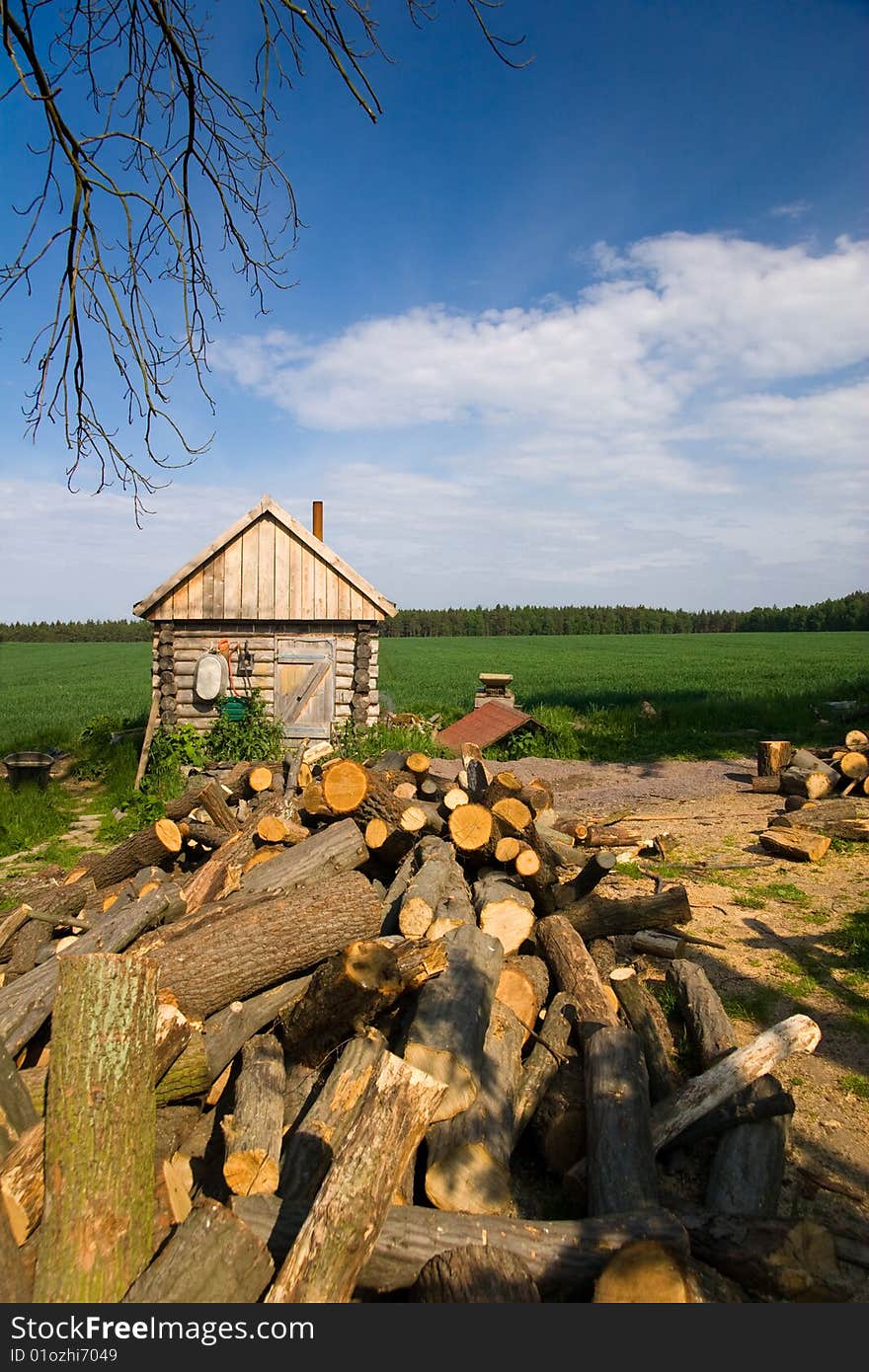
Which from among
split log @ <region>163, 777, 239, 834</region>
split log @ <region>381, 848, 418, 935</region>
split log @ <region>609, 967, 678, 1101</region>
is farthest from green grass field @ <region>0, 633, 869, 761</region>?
split log @ <region>609, 967, 678, 1101</region>

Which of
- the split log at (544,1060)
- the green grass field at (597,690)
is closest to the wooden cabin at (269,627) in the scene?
the green grass field at (597,690)

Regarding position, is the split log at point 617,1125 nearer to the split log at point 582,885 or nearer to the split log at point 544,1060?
the split log at point 544,1060

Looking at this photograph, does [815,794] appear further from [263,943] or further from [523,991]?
[263,943]

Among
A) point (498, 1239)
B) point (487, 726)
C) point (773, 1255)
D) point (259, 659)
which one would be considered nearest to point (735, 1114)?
point (773, 1255)

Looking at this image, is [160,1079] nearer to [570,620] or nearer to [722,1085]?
[722,1085]

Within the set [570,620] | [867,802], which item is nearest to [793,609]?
[570,620]

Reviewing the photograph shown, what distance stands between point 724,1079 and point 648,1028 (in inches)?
32.2

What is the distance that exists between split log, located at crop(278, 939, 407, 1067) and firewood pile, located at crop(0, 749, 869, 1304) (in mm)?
16

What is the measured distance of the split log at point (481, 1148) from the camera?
3.12 m

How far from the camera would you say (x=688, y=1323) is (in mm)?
2434

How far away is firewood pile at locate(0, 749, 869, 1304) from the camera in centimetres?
268

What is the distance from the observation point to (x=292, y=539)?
45.4 feet

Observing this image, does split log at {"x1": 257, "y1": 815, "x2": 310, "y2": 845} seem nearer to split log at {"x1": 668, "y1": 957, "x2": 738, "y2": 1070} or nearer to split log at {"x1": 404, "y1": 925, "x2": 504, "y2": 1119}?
split log at {"x1": 404, "y1": 925, "x2": 504, "y2": 1119}

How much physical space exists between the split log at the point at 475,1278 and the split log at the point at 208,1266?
581 millimetres
